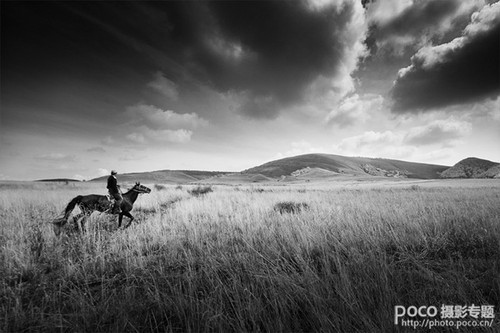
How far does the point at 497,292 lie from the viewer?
2.59 metres

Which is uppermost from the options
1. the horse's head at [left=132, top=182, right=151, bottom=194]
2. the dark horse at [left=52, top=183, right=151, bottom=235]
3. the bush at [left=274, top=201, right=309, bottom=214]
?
the horse's head at [left=132, top=182, right=151, bottom=194]

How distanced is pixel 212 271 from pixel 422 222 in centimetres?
599

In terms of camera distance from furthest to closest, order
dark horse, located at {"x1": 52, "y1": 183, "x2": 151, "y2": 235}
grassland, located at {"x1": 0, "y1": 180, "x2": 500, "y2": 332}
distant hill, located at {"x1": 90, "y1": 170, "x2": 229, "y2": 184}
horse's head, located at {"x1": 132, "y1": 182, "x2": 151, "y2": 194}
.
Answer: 1. distant hill, located at {"x1": 90, "y1": 170, "x2": 229, "y2": 184}
2. horse's head, located at {"x1": 132, "y1": 182, "x2": 151, "y2": 194}
3. dark horse, located at {"x1": 52, "y1": 183, "x2": 151, "y2": 235}
4. grassland, located at {"x1": 0, "y1": 180, "x2": 500, "y2": 332}

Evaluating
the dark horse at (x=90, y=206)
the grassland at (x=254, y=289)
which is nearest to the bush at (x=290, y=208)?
the grassland at (x=254, y=289)

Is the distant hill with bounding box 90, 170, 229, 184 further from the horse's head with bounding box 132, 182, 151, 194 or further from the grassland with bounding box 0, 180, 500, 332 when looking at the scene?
the grassland with bounding box 0, 180, 500, 332

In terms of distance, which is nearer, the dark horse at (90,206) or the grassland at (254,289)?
the grassland at (254,289)

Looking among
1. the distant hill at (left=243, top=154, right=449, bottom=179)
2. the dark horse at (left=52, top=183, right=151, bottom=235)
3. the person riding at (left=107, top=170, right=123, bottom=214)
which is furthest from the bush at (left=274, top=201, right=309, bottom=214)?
the distant hill at (left=243, top=154, right=449, bottom=179)

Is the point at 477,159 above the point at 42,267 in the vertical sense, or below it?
above

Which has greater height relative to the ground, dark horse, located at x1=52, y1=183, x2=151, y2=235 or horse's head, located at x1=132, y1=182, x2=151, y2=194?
horse's head, located at x1=132, y1=182, x2=151, y2=194

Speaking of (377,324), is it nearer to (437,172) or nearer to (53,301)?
(53,301)

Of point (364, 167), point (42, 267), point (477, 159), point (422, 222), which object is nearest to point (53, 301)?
point (42, 267)

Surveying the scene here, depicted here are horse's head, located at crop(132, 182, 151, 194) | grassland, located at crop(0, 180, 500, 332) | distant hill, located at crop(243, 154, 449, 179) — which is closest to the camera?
grassland, located at crop(0, 180, 500, 332)

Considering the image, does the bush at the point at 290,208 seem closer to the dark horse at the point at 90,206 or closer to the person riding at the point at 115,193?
the dark horse at the point at 90,206

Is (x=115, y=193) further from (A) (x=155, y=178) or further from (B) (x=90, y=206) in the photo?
(A) (x=155, y=178)
